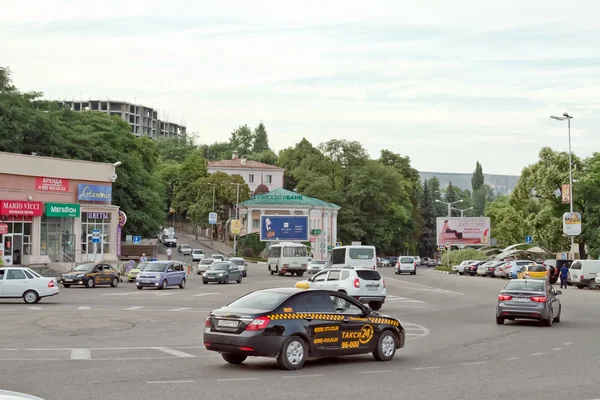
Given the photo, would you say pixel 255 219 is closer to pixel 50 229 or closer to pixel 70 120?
pixel 70 120

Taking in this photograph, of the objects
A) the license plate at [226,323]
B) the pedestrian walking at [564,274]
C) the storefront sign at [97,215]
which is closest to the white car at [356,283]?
the license plate at [226,323]

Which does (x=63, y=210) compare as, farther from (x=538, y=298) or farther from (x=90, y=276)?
(x=538, y=298)

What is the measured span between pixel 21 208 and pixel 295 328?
51.8 m

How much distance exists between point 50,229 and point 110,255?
23.3 feet

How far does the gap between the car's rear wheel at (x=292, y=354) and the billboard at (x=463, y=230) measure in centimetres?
8994

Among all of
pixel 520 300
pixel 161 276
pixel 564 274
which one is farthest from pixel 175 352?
pixel 564 274

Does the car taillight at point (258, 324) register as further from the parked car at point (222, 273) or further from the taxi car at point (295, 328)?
the parked car at point (222, 273)

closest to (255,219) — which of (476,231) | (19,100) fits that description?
(476,231)

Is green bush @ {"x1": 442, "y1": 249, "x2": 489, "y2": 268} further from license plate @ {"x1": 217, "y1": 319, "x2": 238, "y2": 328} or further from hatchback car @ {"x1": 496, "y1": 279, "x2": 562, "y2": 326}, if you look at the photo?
license plate @ {"x1": 217, "y1": 319, "x2": 238, "y2": 328}

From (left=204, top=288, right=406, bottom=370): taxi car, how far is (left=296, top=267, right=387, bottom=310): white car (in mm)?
17119

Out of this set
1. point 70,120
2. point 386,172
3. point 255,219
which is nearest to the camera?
point 70,120

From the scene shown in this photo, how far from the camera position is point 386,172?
5157 inches

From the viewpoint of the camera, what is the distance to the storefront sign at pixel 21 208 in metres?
62.2

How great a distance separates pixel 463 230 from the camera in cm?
10506
